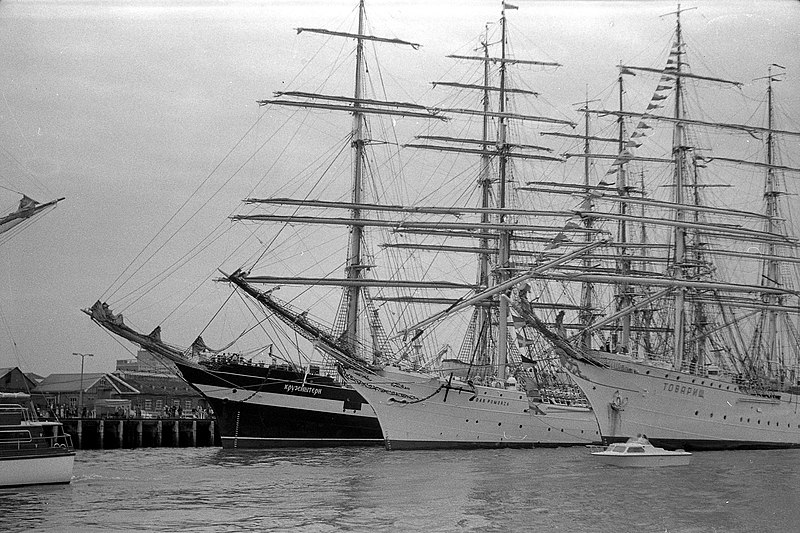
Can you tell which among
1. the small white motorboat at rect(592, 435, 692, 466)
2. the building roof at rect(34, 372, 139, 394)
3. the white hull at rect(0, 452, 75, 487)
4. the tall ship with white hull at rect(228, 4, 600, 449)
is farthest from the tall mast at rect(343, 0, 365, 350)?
the building roof at rect(34, 372, 139, 394)

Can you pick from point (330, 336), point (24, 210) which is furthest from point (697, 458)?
point (24, 210)

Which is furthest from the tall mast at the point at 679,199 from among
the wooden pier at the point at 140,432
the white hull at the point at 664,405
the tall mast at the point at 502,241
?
the wooden pier at the point at 140,432

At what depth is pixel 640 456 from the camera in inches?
1439

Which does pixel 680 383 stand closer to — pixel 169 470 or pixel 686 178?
pixel 686 178

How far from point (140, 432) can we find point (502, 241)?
21.7 meters

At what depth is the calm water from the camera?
2281cm

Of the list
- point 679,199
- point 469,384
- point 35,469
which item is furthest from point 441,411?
point 35,469

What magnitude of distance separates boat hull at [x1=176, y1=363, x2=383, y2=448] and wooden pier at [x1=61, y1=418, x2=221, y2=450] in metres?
10.0

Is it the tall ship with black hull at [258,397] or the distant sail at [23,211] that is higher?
the distant sail at [23,211]

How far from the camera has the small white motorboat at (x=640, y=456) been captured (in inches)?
1441

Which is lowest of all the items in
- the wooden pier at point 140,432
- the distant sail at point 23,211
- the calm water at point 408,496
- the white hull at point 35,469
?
the wooden pier at point 140,432

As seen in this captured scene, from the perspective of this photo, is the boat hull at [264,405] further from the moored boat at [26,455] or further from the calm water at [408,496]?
the moored boat at [26,455]

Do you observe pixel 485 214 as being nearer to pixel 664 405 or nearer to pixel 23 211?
pixel 664 405

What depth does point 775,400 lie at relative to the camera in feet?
166
